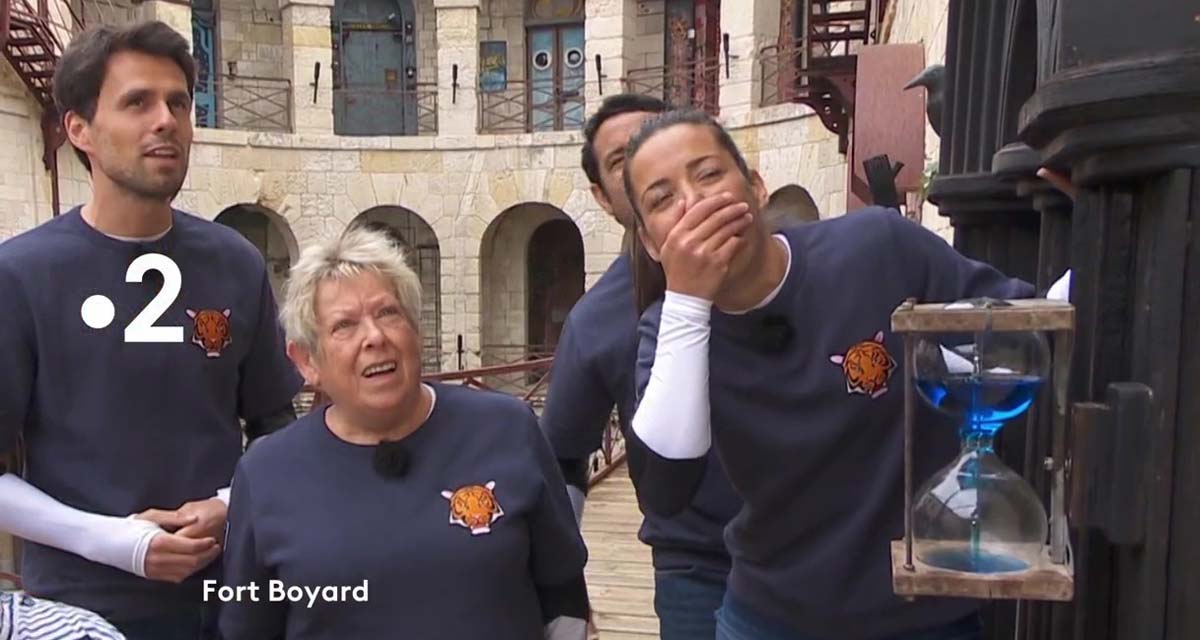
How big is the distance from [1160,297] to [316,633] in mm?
1324

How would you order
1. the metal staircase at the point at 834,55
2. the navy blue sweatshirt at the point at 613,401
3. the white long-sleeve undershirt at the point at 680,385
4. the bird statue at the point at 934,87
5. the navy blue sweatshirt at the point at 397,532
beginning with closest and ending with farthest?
1. the white long-sleeve undershirt at the point at 680,385
2. the navy blue sweatshirt at the point at 397,532
3. the navy blue sweatshirt at the point at 613,401
4. the bird statue at the point at 934,87
5. the metal staircase at the point at 834,55

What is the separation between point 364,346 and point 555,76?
16632 mm

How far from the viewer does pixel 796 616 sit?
1420 mm

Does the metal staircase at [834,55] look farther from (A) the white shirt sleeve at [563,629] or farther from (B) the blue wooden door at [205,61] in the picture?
(B) the blue wooden door at [205,61]

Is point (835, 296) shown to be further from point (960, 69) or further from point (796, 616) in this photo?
point (960, 69)

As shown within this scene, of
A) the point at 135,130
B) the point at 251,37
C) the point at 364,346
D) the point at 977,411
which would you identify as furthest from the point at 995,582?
the point at 251,37

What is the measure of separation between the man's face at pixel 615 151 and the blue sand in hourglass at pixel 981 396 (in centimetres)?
109

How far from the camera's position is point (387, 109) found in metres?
18.1

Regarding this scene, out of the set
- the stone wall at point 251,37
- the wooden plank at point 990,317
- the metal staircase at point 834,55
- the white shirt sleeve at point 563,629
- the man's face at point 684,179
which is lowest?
the white shirt sleeve at point 563,629

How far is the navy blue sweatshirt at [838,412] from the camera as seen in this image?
130 cm

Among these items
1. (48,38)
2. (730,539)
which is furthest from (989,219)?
(48,38)

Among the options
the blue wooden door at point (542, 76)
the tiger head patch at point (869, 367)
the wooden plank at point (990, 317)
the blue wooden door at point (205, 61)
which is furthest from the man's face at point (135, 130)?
the blue wooden door at point (205, 61)

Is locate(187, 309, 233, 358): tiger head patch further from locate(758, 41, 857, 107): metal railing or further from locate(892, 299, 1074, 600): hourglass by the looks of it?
locate(758, 41, 857, 107): metal railing

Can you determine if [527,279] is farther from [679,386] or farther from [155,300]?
[679,386]
